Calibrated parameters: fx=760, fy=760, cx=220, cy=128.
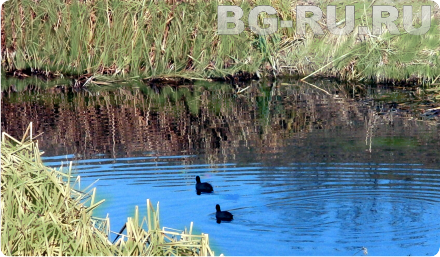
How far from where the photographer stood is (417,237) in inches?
295

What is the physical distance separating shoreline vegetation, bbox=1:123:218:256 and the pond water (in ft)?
4.42

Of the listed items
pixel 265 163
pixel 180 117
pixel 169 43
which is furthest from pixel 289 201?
pixel 169 43

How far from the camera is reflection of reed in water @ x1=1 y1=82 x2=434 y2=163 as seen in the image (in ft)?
39.1

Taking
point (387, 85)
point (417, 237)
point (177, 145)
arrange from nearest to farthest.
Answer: point (417, 237)
point (177, 145)
point (387, 85)

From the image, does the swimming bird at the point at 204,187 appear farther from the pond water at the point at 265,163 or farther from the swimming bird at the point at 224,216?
the swimming bird at the point at 224,216

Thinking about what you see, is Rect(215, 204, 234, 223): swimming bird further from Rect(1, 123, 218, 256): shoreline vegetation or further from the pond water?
Rect(1, 123, 218, 256): shoreline vegetation

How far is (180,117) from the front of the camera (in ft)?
48.1

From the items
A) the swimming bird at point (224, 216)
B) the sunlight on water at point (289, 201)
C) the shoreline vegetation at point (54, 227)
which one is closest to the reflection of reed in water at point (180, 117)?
the sunlight on water at point (289, 201)

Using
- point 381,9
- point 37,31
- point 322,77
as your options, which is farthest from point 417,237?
point 37,31

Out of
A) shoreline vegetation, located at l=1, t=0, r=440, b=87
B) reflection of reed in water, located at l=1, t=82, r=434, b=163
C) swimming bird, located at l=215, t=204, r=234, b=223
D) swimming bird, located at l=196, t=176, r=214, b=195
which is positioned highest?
shoreline vegetation, located at l=1, t=0, r=440, b=87

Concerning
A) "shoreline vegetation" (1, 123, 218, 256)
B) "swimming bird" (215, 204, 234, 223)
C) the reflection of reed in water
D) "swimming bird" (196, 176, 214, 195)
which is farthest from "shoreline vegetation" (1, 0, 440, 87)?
"shoreline vegetation" (1, 123, 218, 256)

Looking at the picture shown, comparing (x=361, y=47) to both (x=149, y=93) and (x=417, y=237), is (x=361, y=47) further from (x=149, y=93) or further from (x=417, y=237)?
(x=417, y=237)

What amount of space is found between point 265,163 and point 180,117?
461cm

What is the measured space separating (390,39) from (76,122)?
7786mm
